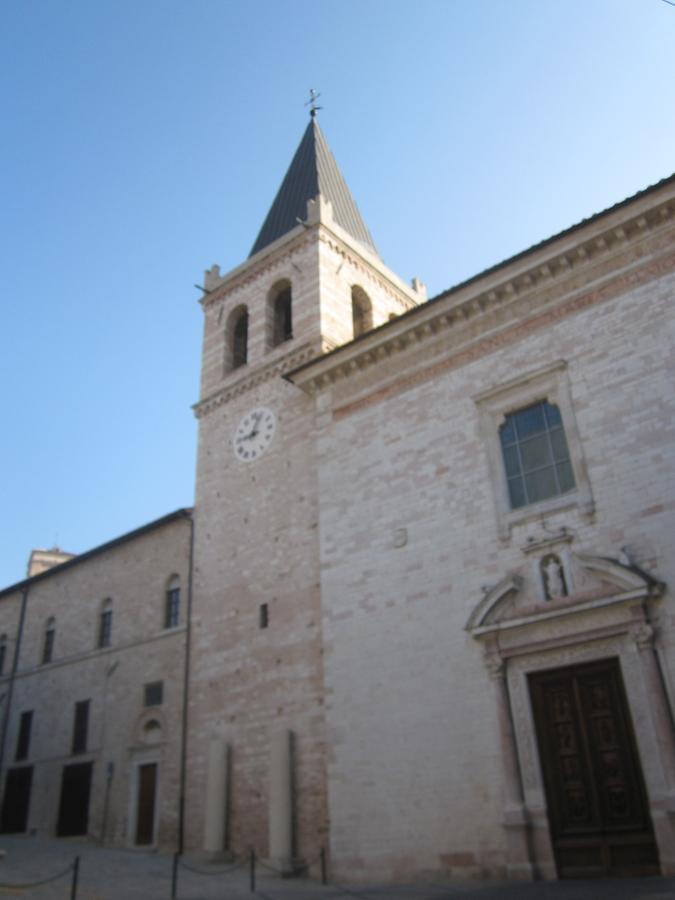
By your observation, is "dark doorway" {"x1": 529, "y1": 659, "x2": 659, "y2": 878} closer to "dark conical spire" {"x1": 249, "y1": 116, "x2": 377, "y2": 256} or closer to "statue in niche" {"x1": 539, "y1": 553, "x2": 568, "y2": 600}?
"statue in niche" {"x1": 539, "y1": 553, "x2": 568, "y2": 600}

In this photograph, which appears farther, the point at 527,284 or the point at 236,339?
the point at 236,339

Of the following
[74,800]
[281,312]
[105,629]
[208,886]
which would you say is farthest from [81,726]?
[281,312]

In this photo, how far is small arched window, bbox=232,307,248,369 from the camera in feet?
71.3

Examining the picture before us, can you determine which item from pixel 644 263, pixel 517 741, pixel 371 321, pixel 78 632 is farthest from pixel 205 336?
pixel 517 741

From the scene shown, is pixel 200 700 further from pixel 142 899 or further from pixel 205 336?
pixel 205 336

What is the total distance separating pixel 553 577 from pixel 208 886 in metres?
7.29

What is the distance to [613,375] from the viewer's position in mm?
12375

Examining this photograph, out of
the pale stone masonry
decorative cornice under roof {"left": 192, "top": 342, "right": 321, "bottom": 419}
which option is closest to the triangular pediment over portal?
decorative cornice under roof {"left": 192, "top": 342, "right": 321, "bottom": 419}

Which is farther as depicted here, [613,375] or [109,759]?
[109,759]

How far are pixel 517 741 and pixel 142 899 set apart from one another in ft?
18.9

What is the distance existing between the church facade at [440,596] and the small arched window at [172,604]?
0.33 ft

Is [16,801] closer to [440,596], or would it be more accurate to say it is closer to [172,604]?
[172,604]

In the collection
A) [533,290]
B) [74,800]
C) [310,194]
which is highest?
[310,194]

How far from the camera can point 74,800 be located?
19844mm
